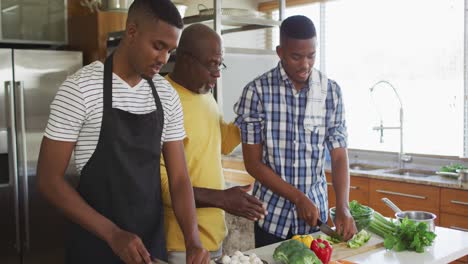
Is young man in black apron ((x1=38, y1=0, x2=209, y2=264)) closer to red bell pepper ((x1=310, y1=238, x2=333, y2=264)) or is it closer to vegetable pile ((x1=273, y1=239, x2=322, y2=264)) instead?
vegetable pile ((x1=273, y1=239, x2=322, y2=264))

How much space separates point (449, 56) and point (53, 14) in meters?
3.11

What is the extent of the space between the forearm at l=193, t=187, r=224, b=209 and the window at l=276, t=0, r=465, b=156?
115 inches

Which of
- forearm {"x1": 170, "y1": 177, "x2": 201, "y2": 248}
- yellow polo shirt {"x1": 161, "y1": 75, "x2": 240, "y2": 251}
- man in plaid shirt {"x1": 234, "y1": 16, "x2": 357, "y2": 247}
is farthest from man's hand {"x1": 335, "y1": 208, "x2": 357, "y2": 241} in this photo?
forearm {"x1": 170, "y1": 177, "x2": 201, "y2": 248}

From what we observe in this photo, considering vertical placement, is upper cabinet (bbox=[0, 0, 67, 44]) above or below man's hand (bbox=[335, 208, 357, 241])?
above

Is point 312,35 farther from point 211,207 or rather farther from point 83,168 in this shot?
point 83,168

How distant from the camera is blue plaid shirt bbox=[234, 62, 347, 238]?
7.13ft

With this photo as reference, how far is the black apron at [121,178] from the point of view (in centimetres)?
171

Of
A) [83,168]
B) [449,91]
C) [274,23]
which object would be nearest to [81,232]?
[83,168]

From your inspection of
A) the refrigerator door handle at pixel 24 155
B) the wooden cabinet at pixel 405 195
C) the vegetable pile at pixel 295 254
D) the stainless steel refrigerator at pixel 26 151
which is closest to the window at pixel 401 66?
the wooden cabinet at pixel 405 195

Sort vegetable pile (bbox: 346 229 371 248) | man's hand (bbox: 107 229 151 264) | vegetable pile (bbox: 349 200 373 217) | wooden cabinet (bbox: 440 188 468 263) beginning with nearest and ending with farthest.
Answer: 1. man's hand (bbox: 107 229 151 264)
2. vegetable pile (bbox: 346 229 371 248)
3. vegetable pile (bbox: 349 200 373 217)
4. wooden cabinet (bbox: 440 188 468 263)

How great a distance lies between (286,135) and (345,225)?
0.39m

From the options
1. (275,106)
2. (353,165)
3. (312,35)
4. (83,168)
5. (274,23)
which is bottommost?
(353,165)

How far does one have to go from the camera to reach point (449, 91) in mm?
4469

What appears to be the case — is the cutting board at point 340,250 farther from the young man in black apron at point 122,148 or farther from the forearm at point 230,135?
the forearm at point 230,135
